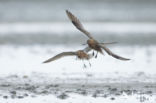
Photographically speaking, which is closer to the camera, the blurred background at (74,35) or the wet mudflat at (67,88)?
the wet mudflat at (67,88)

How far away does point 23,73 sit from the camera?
15383 mm

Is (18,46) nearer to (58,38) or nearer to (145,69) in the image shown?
(58,38)

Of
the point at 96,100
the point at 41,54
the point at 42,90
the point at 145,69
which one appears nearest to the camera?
the point at 96,100

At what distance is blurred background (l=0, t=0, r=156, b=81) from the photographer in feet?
53.9

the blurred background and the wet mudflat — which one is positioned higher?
the blurred background

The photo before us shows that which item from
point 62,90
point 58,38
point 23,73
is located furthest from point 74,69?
point 58,38

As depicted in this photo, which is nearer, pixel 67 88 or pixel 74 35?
pixel 67 88

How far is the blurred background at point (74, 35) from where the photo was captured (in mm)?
16430

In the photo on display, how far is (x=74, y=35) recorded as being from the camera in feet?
89.2

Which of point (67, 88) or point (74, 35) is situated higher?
point (74, 35)

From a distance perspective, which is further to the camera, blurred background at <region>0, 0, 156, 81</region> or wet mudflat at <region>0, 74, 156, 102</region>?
blurred background at <region>0, 0, 156, 81</region>

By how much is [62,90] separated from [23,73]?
2669 millimetres

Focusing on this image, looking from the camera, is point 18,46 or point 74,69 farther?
→ point 18,46

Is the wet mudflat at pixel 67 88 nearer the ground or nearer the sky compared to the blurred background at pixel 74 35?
nearer the ground
